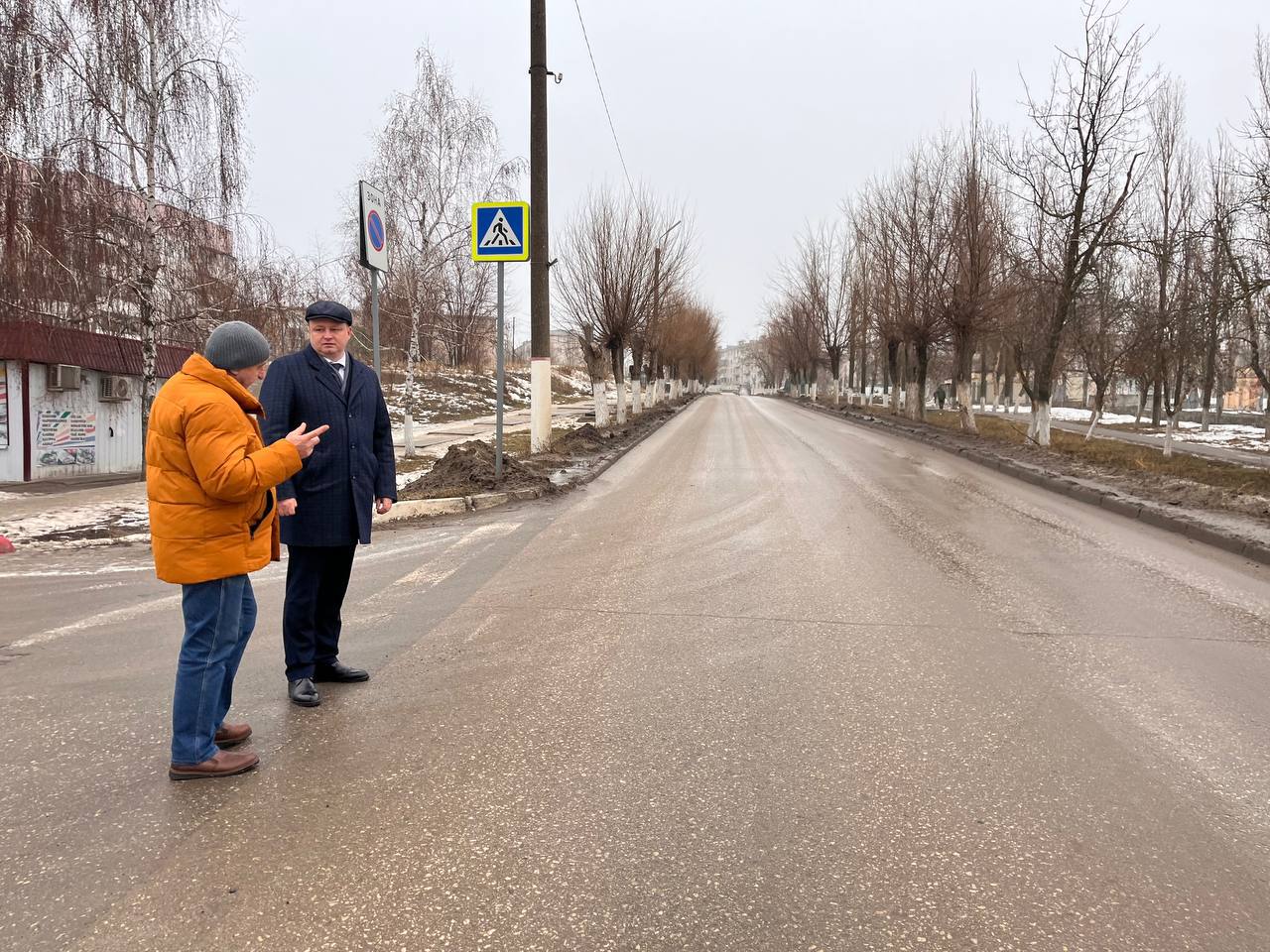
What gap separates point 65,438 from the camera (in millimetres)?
14508

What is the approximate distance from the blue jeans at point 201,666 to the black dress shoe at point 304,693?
0.58m

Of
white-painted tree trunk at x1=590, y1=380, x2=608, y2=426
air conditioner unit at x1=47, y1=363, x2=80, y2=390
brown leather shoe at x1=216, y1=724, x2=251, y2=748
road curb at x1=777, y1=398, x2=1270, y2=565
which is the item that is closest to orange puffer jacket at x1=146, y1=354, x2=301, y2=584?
brown leather shoe at x1=216, y1=724, x2=251, y2=748

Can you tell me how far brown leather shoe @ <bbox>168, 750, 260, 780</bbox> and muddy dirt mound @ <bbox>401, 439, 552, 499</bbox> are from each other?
254 inches

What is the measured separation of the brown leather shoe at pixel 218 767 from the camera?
9.21ft

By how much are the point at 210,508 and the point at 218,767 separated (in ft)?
3.13

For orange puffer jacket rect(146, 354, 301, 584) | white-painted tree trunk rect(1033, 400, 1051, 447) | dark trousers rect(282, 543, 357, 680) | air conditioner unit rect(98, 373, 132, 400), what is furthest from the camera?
white-painted tree trunk rect(1033, 400, 1051, 447)

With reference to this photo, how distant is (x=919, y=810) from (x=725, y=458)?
12.6 metres

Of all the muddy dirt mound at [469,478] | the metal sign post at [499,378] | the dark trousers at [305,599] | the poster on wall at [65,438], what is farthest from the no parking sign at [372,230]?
the poster on wall at [65,438]

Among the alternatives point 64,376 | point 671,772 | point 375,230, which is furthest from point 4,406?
point 671,772

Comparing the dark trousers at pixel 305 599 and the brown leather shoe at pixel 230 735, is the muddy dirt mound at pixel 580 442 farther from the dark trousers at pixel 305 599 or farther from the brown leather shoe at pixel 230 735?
the brown leather shoe at pixel 230 735

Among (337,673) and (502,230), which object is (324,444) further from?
(502,230)

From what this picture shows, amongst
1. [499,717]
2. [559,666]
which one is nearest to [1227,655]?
[559,666]

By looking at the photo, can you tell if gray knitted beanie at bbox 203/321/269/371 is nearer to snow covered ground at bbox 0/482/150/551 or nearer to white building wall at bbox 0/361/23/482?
snow covered ground at bbox 0/482/150/551

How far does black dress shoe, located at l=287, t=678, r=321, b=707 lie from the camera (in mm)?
3496
